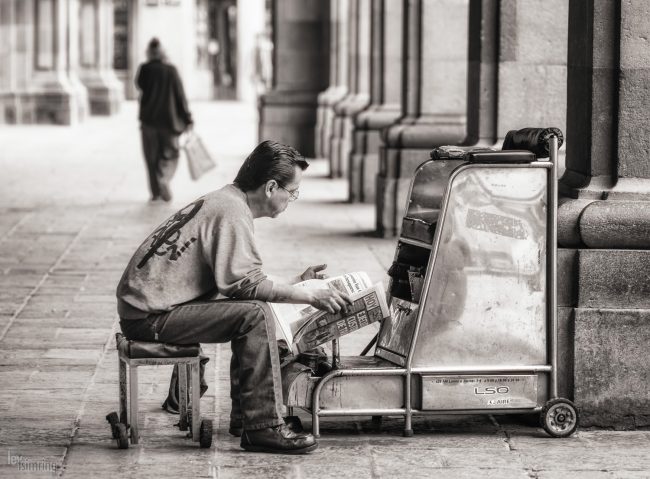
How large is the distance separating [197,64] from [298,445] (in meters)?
53.1

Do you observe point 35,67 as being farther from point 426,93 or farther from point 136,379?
point 136,379

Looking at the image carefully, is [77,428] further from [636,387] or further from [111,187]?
[111,187]

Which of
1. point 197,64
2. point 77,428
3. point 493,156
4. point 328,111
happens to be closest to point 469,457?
point 493,156

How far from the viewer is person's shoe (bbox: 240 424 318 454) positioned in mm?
5711

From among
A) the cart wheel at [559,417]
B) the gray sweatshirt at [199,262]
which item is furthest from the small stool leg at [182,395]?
the cart wheel at [559,417]

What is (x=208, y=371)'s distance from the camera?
743 cm

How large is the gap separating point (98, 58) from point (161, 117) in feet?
83.1

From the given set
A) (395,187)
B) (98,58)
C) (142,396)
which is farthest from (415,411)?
(98,58)

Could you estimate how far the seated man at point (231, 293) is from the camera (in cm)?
564

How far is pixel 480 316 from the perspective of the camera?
5.98 metres

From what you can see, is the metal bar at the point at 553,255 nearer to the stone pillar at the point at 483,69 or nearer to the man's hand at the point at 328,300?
the man's hand at the point at 328,300

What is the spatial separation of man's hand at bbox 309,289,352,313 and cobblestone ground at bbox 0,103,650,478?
576mm

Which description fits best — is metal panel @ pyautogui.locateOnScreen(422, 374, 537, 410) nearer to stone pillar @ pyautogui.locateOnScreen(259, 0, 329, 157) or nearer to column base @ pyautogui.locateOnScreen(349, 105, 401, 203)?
column base @ pyautogui.locateOnScreen(349, 105, 401, 203)

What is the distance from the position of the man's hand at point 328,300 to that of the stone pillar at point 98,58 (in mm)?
33918
